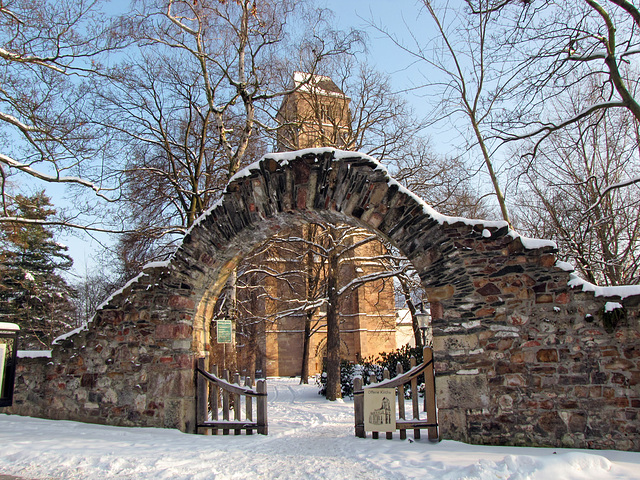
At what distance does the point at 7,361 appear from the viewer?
5.18 meters

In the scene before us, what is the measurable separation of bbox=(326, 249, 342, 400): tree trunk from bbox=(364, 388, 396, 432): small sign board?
7.48 meters

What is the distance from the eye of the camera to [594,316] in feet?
16.8

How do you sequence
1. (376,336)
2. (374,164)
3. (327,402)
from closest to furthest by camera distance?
(374,164) → (327,402) → (376,336)

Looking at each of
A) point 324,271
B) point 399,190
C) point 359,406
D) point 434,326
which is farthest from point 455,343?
point 324,271

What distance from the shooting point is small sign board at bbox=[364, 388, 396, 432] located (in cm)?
566

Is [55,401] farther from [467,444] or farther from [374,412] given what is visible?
[467,444]

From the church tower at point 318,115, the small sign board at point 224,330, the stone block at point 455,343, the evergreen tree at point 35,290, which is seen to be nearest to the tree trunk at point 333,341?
the church tower at point 318,115

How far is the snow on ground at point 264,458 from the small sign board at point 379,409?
0.66ft

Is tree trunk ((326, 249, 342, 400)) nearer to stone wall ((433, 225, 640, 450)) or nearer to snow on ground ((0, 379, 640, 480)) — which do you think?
snow on ground ((0, 379, 640, 480))

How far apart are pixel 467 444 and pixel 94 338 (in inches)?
211

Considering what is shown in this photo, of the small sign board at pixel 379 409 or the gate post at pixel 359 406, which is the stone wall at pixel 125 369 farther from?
the small sign board at pixel 379 409

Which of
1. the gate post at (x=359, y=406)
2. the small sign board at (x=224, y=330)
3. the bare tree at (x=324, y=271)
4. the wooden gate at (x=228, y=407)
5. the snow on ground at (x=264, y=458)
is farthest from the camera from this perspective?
the bare tree at (x=324, y=271)

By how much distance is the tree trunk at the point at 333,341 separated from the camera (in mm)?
13164

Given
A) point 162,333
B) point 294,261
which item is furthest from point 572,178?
point 162,333
